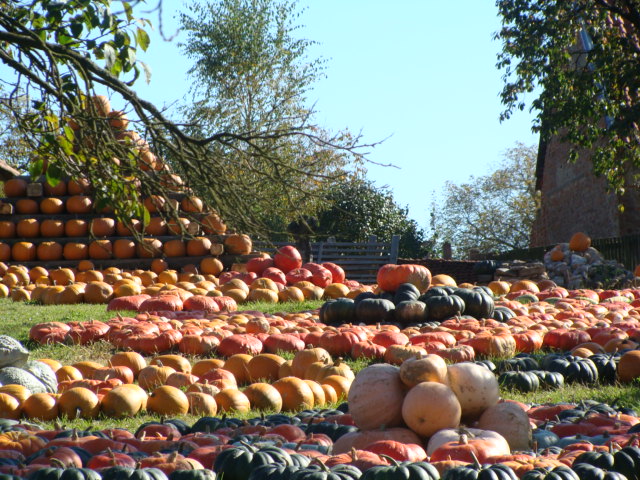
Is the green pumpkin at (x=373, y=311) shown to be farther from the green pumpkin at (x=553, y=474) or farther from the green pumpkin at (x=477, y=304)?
the green pumpkin at (x=553, y=474)

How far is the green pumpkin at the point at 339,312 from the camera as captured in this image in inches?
367

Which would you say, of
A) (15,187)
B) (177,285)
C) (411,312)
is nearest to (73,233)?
(15,187)

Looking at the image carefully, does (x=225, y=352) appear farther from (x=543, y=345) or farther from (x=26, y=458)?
(x=26, y=458)

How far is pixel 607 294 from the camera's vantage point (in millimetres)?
11672

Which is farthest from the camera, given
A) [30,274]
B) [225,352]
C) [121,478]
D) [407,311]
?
[30,274]

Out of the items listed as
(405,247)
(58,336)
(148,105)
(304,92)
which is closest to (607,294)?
(58,336)

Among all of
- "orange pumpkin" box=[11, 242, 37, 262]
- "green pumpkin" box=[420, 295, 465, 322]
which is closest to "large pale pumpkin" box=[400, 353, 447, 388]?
"green pumpkin" box=[420, 295, 465, 322]

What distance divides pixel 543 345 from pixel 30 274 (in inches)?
382

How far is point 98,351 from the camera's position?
303 inches

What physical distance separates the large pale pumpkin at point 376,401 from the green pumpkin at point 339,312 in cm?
551

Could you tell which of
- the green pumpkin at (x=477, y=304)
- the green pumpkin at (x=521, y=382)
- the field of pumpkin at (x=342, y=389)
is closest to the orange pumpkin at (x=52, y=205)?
the field of pumpkin at (x=342, y=389)

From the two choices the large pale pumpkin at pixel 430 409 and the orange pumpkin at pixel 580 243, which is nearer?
the large pale pumpkin at pixel 430 409

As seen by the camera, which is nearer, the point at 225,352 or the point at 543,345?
the point at 225,352

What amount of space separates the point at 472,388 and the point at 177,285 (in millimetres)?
9524
